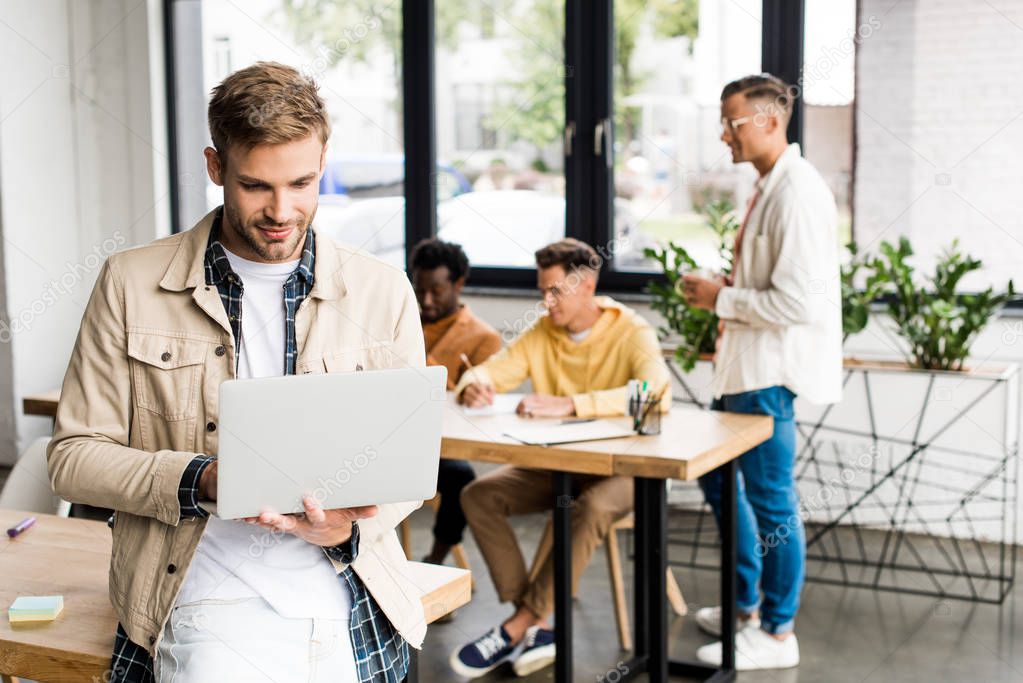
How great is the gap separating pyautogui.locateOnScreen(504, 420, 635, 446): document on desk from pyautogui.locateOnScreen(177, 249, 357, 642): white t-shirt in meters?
1.29

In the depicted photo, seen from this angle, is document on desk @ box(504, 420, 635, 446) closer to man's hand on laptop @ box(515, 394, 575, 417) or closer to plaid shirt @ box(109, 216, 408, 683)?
man's hand on laptop @ box(515, 394, 575, 417)

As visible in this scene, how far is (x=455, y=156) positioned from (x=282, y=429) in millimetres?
4112

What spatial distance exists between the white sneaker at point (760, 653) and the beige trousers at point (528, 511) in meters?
0.44

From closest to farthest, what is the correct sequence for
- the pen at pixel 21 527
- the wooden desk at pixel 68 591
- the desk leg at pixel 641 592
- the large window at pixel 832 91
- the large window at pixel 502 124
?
1. the wooden desk at pixel 68 591
2. the pen at pixel 21 527
3. the desk leg at pixel 641 592
4. the large window at pixel 832 91
5. the large window at pixel 502 124

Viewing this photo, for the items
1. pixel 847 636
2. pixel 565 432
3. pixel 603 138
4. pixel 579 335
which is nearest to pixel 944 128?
pixel 603 138

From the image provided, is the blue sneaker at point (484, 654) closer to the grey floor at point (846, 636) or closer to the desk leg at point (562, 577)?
the grey floor at point (846, 636)

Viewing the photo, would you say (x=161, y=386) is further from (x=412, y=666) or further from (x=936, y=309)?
(x=936, y=309)

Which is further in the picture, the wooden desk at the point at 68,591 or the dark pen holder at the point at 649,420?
the dark pen holder at the point at 649,420

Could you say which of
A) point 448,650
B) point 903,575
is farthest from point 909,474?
point 448,650

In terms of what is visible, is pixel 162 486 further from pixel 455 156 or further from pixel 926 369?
pixel 455 156

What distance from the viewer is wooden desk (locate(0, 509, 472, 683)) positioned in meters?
1.76

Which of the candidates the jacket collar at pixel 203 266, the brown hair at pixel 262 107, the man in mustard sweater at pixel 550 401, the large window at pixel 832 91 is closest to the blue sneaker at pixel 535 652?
the man in mustard sweater at pixel 550 401

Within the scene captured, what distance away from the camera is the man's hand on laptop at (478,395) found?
334 cm

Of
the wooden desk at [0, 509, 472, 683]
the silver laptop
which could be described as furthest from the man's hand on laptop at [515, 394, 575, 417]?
the silver laptop
